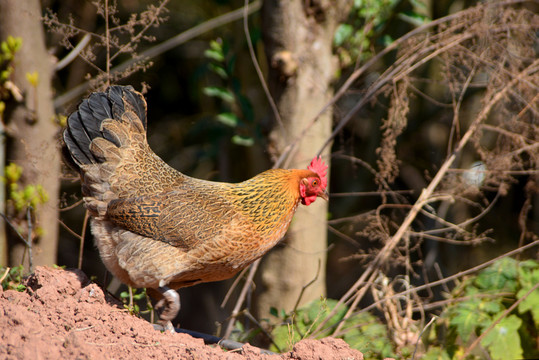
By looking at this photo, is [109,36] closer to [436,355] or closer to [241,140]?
[241,140]

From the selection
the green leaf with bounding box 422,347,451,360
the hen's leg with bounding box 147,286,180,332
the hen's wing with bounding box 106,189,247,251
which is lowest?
the green leaf with bounding box 422,347,451,360

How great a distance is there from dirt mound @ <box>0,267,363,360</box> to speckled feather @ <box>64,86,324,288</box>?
1.12 ft

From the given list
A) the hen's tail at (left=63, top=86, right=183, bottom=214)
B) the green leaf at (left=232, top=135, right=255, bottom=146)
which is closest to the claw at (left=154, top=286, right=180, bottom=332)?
the hen's tail at (left=63, top=86, right=183, bottom=214)

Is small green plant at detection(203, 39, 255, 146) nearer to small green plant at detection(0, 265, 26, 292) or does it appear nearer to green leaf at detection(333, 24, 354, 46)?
green leaf at detection(333, 24, 354, 46)

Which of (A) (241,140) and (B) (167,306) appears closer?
(B) (167,306)

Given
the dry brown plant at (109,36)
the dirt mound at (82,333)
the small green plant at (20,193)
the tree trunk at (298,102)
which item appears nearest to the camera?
the dirt mound at (82,333)

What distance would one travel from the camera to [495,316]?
154 inches

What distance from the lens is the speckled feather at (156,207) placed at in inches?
127

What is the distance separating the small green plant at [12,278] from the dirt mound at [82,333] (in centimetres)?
24

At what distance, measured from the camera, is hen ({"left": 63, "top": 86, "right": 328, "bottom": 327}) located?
3.22 meters

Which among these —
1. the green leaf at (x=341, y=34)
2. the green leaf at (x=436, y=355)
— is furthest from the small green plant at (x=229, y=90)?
the green leaf at (x=436, y=355)

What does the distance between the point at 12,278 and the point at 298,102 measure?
2530 mm

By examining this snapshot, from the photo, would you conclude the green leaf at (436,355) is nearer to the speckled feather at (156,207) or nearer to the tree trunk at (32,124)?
the speckled feather at (156,207)

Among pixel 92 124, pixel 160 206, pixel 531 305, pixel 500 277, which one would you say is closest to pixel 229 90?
pixel 92 124
